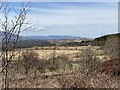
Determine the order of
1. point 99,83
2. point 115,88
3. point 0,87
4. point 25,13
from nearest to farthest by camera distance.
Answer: point 25,13 → point 0,87 → point 115,88 → point 99,83

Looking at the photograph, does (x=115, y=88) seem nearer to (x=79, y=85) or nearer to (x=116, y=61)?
(x=79, y=85)

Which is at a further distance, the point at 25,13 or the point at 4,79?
the point at 4,79

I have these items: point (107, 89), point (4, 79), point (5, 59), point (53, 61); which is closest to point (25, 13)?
point (5, 59)

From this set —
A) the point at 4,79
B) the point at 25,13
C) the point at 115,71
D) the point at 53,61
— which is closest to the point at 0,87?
the point at 4,79

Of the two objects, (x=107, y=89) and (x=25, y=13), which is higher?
(x=25, y=13)

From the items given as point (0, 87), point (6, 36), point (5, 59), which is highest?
point (6, 36)

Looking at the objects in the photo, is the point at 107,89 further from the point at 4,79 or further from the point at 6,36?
the point at 6,36

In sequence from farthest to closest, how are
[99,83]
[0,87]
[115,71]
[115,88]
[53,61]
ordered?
[53,61] → [115,71] → [99,83] → [115,88] → [0,87]

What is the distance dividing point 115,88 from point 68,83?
2314 mm

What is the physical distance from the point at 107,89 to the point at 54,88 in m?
2.52

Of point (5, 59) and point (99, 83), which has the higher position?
point (5, 59)

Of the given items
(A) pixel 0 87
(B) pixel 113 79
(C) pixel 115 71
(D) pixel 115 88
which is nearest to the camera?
(A) pixel 0 87

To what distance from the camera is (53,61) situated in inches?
1324

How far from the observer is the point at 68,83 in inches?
606
